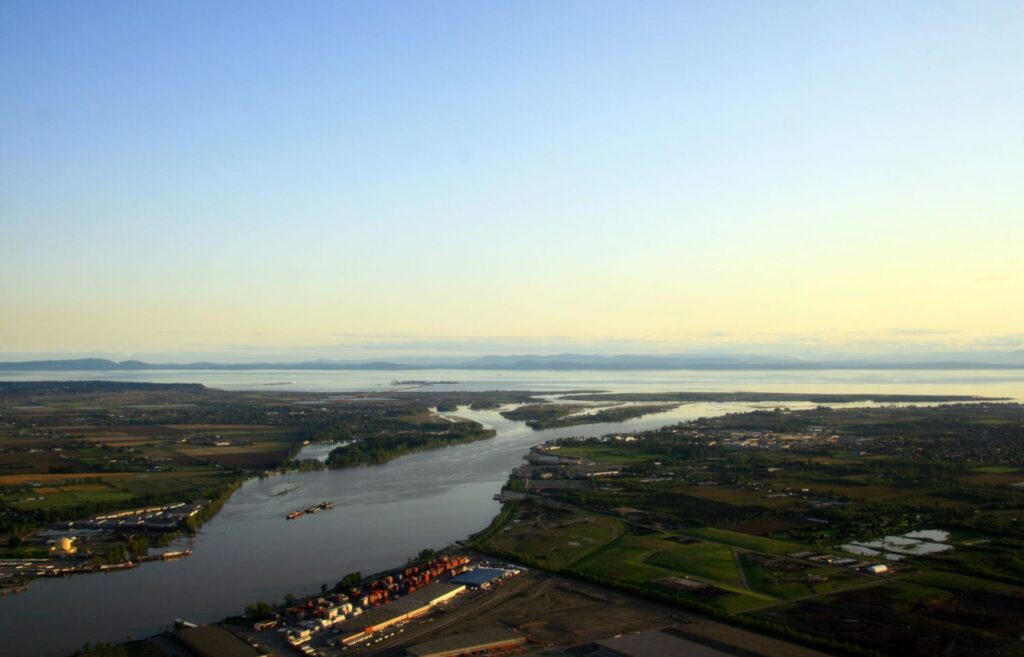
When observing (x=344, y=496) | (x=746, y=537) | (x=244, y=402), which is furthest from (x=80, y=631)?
(x=244, y=402)

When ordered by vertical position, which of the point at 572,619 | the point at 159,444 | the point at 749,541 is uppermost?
the point at 749,541

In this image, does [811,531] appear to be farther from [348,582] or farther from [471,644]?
[348,582]

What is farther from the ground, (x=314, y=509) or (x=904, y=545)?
(x=904, y=545)

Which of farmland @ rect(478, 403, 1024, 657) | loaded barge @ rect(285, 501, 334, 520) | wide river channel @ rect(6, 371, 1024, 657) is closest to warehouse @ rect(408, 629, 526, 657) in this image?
farmland @ rect(478, 403, 1024, 657)

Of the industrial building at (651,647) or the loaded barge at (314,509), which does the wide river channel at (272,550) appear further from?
the industrial building at (651,647)

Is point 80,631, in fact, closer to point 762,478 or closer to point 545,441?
point 762,478

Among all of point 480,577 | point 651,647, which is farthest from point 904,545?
point 480,577

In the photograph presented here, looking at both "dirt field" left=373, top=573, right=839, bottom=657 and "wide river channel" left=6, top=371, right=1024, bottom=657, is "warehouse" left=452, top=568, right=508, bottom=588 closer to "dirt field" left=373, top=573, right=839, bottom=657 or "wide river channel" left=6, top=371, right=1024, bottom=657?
"dirt field" left=373, top=573, right=839, bottom=657
